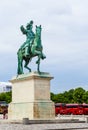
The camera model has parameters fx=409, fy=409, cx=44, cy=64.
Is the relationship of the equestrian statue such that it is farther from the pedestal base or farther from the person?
the pedestal base

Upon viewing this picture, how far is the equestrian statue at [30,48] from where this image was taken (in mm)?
35250

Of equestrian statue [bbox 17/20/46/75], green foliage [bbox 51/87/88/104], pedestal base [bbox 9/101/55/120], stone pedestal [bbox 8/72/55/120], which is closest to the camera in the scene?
pedestal base [bbox 9/101/55/120]

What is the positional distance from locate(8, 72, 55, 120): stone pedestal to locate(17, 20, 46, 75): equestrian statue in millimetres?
1005

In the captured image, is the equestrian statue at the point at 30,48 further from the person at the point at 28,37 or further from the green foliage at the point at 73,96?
the green foliage at the point at 73,96

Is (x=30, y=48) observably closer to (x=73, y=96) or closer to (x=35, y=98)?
(x=35, y=98)

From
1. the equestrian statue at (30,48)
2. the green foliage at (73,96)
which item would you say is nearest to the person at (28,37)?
the equestrian statue at (30,48)

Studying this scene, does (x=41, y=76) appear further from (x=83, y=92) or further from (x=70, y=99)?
(x=70, y=99)

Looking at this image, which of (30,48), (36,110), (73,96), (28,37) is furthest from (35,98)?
(73,96)

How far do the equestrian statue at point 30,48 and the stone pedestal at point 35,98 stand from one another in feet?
3.30

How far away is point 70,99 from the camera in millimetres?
105438

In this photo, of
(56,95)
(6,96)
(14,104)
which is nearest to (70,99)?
(56,95)

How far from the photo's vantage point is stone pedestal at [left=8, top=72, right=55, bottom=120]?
112 feet

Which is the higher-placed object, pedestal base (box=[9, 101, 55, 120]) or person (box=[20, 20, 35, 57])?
person (box=[20, 20, 35, 57])

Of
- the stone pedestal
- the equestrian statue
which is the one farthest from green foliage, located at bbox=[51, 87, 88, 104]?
the stone pedestal
